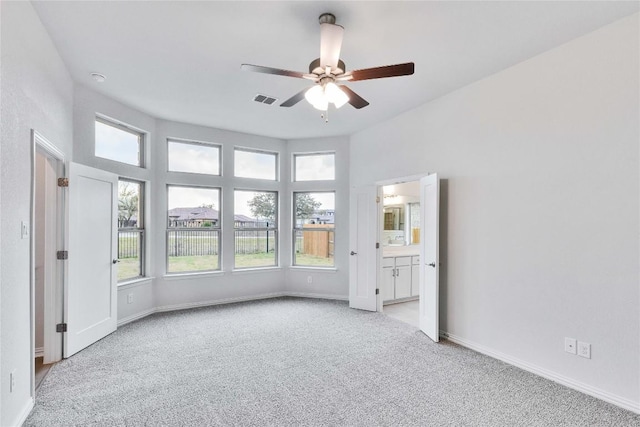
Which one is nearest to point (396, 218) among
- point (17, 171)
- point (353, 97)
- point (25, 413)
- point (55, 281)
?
point (353, 97)

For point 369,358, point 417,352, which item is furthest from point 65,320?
point 417,352

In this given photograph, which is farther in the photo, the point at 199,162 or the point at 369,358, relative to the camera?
the point at 199,162

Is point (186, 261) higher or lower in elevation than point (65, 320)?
higher

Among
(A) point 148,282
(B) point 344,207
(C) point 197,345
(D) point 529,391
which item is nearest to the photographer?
(D) point 529,391

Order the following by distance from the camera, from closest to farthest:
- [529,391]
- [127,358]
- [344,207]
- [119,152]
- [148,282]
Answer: [529,391] < [127,358] < [119,152] < [148,282] < [344,207]

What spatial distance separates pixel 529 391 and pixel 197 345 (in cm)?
331

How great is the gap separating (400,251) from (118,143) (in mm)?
4827

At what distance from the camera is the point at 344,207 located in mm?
5840

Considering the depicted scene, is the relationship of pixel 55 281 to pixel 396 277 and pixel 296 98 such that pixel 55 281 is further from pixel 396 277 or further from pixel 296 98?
pixel 396 277

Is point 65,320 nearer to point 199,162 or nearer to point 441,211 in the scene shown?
point 199,162

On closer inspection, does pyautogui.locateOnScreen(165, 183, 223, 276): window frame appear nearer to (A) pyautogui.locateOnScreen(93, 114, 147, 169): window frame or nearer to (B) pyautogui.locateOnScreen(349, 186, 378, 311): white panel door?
(A) pyautogui.locateOnScreen(93, 114, 147, 169): window frame

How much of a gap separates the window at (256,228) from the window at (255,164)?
0.32 m

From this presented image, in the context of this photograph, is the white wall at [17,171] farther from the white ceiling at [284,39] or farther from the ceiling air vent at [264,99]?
the ceiling air vent at [264,99]

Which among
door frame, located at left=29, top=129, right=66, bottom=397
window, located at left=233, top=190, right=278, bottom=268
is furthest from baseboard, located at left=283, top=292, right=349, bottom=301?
door frame, located at left=29, top=129, right=66, bottom=397
